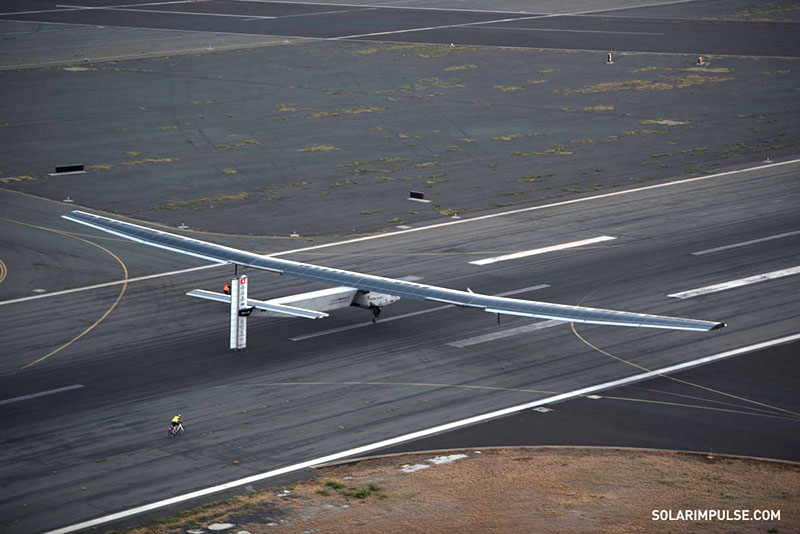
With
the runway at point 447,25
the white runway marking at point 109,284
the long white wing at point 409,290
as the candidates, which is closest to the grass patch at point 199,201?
the white runway marking at point 109,284

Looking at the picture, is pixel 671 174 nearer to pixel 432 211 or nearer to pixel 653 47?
pixel 432 211

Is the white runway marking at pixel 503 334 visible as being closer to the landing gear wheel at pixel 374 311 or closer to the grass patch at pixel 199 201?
the landing gear wheel at pixel 374 311

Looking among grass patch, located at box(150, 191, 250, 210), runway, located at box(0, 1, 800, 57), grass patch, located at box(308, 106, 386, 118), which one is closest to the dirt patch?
grass patch, located at box(150, 191, 250, 210)

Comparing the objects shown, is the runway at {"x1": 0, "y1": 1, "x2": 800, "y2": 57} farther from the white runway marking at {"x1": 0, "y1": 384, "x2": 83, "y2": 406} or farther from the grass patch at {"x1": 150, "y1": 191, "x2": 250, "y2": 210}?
the white runway marking at {"x1": 0, "y1": 384, "x2": 83, "y2": 406}

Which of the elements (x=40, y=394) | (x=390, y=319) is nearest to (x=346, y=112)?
(x=390, y=319)

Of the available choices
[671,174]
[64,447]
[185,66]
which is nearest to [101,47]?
[185,66]
